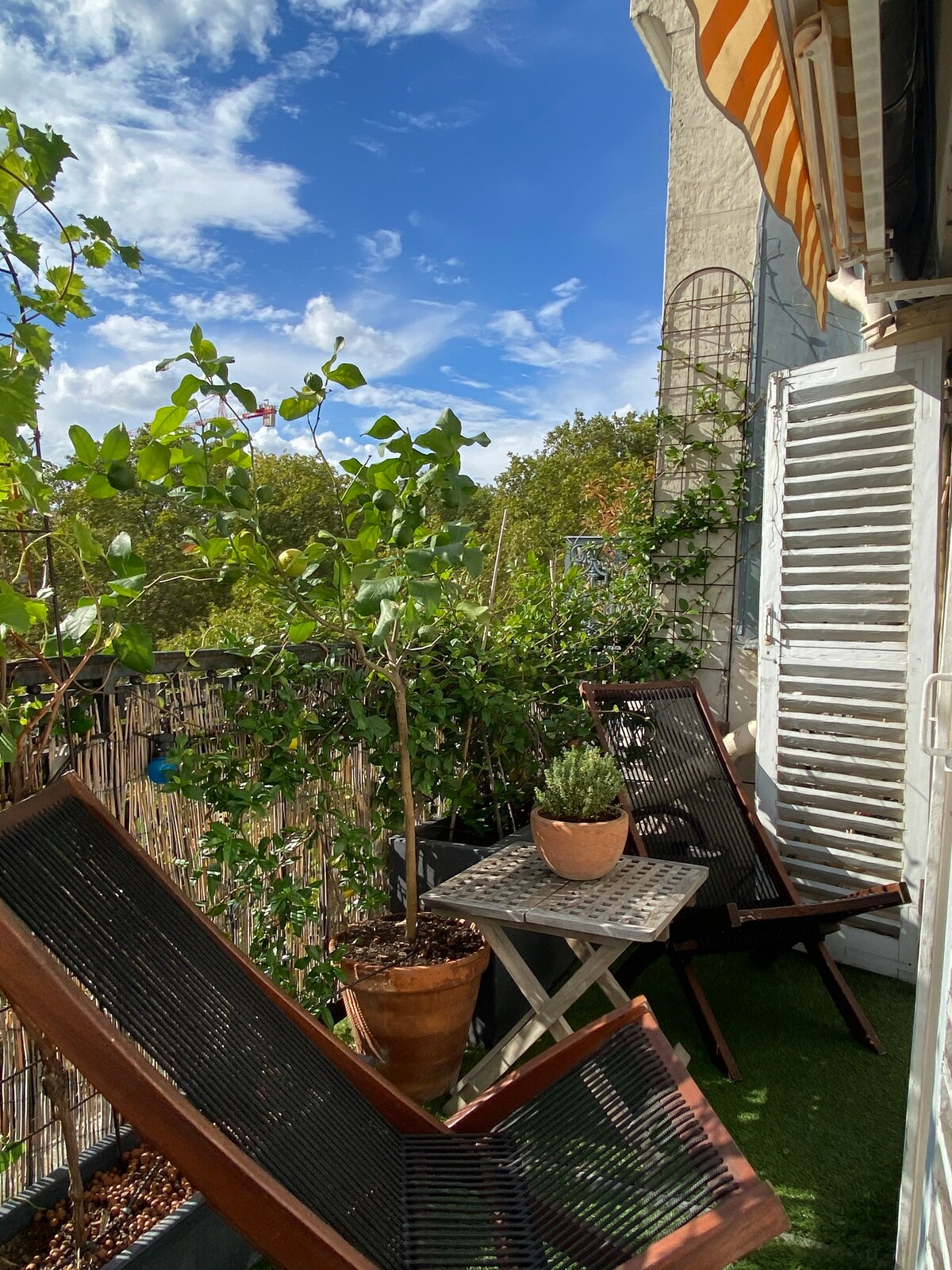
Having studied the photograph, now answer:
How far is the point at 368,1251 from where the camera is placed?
5.33 ft

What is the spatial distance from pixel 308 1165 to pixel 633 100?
303 inches

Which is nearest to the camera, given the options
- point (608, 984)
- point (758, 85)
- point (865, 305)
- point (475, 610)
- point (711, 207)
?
point (758, 85)

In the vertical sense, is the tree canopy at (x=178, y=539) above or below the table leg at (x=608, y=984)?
above

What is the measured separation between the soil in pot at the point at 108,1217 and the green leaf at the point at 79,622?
113cm

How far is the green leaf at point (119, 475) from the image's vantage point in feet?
6.02

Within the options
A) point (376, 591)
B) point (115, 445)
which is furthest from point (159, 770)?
point (115, 445)

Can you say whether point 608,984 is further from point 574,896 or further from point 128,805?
point 128,805

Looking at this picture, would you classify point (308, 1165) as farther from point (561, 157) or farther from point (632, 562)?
point (561, 157)

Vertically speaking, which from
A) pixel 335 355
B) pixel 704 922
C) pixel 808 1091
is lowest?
pixel 808 1091

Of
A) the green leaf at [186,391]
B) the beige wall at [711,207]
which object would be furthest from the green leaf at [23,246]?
the beige wall at [711,207]

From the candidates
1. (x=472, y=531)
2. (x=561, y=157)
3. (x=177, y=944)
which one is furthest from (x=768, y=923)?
(x=561, y=157)

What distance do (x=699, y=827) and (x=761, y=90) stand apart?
279 centimetres

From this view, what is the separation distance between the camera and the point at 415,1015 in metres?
2.87

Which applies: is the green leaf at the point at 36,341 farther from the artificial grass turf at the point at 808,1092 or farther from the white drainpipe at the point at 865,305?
the white drainpipe at the point at 865,305
